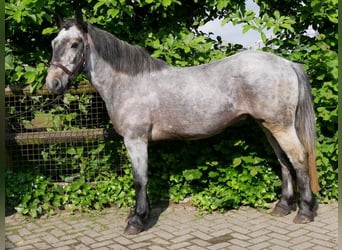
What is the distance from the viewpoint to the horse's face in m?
3.48

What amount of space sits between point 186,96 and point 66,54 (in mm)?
1200

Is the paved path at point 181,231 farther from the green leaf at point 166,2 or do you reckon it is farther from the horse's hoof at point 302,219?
the green leaf at point 166,2

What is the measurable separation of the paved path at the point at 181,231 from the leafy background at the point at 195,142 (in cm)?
19

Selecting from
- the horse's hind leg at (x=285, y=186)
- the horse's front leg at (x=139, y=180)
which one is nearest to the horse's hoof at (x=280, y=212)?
the horse's hind leg at (x=285, y=186)

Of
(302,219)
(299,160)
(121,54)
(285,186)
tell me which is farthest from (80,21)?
(302,219)

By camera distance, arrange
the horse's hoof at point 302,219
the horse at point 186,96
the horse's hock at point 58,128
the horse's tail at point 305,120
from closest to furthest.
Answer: the horse at point 186,96 < the horse's tail at point 305,120 < the horse's hoof at point 302,219 < the horse's hock at point 58,128

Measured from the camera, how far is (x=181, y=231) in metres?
3.80

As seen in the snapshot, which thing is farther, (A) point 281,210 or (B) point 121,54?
(A) point 281,210

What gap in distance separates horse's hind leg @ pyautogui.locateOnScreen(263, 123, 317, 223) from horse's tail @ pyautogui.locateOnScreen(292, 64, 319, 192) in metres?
0.08

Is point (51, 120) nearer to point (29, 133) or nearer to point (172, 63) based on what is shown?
point (29, 133)

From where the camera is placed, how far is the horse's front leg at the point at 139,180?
12.3 feet

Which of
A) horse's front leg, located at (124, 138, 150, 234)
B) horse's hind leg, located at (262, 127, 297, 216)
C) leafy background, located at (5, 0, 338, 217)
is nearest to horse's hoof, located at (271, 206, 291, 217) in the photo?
horse's hind leg, located at (262, 127, 297, 216)

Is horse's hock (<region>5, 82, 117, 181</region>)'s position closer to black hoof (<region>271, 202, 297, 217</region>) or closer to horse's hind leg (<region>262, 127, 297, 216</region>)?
horse's hind leg (<region>262, 127, 297, 216</region>)

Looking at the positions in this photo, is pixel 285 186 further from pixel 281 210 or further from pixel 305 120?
pixel 305 120
